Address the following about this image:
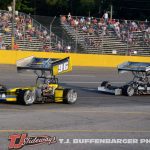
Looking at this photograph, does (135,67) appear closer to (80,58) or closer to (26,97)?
(26,97)

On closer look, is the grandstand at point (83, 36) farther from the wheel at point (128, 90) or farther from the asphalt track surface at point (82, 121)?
the asphalt track surface at point (82, 121)

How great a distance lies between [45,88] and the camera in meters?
15.4

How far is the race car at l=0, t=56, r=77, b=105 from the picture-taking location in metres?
14.6

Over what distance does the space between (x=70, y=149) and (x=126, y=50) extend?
29919mm

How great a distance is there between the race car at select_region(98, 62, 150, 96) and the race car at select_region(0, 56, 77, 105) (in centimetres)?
357

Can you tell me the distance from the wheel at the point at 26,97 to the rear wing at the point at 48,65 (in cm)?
97

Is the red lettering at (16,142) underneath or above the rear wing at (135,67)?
underneath

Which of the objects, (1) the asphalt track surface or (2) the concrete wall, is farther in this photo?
(2) the concrete wall

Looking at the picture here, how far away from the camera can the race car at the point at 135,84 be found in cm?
1898

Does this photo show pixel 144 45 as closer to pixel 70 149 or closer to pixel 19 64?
pixel 19 64

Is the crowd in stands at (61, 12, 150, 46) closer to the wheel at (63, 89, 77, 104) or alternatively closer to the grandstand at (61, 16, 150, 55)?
the grandstand at (61, 16, 150, 55)

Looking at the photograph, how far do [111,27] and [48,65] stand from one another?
24.4 m

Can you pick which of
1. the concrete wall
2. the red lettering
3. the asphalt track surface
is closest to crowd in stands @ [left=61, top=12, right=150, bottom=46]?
the concrete wall

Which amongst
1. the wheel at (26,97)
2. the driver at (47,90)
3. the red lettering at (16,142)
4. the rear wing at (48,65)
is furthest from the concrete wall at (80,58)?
the red lettering at (16,142)
